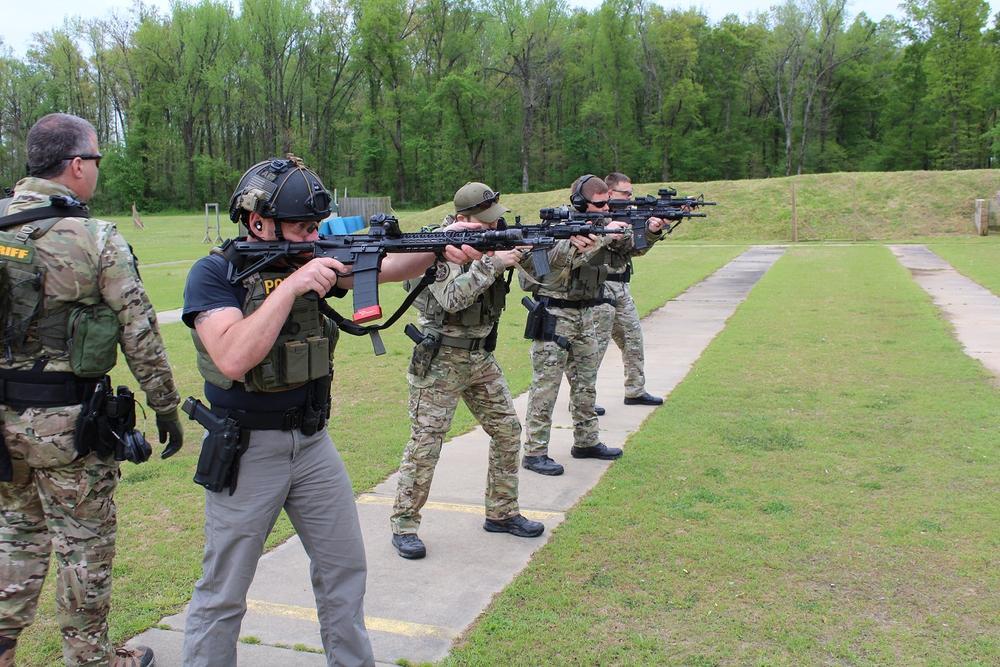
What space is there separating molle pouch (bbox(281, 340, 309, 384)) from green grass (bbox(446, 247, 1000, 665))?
158 centimetres

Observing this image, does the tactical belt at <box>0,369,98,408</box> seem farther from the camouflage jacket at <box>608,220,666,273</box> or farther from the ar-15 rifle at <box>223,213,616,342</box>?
the camouflage jacket at <box>608,220,666,273</box>

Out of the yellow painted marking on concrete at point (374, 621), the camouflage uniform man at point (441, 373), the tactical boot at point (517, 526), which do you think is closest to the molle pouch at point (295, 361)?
the yellow painted marking on concrete at point (374, 621)

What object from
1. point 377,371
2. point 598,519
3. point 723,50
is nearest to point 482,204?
point 598,519

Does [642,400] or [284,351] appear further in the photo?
[642,400]

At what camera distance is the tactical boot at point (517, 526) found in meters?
5.19

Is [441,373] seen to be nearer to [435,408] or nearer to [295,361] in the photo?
[435,408]

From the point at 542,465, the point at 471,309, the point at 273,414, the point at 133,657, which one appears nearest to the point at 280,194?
the point at 273,414

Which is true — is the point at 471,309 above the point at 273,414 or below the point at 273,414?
above

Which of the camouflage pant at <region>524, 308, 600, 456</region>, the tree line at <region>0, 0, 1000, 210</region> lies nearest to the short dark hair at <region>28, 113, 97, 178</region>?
the camouflage pant at <region>524, 308, 600, 456</region>

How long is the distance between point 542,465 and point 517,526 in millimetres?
1276

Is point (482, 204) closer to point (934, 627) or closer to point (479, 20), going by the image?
point (934, 627)

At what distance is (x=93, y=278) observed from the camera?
10.7 ft

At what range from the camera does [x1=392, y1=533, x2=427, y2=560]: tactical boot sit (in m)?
4.88

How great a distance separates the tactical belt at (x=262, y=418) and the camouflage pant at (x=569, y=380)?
3.54 metres
